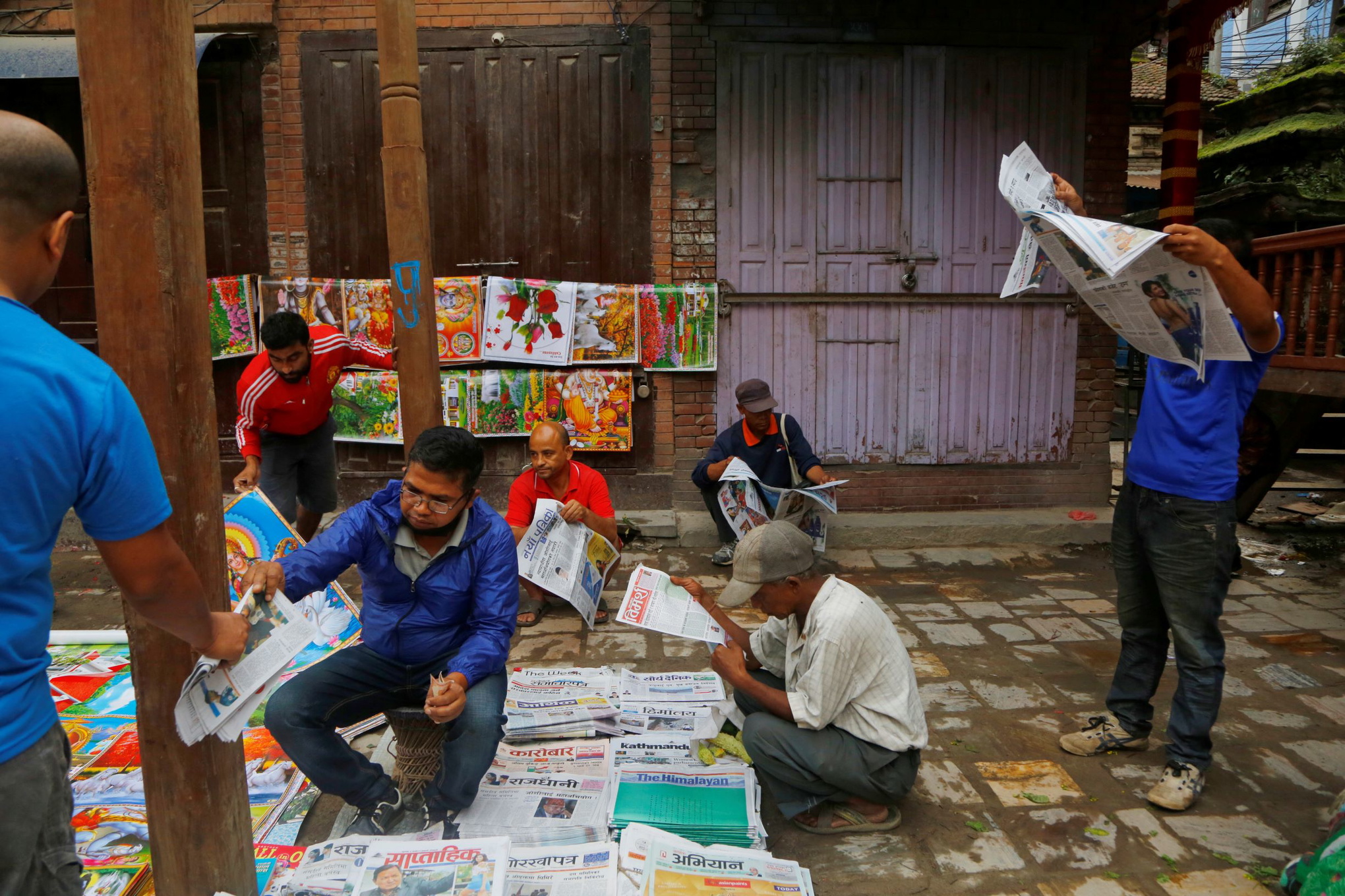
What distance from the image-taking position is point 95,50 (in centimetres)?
203

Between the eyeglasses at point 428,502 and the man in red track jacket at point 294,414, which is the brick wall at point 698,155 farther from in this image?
the eyeglasses at point 428,502

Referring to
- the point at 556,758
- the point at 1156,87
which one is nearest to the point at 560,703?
the point at 556,758

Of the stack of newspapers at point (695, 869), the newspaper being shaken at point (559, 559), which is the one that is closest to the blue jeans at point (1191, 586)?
the stack of newspapers at point (695, 869)

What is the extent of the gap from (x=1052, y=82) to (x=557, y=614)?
5480mm

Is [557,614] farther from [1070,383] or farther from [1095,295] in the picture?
[1070,383]

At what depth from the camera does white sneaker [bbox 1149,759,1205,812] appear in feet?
9.97

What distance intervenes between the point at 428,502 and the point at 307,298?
182 inches

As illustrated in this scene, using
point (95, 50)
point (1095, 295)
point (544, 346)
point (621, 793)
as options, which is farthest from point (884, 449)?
point (95, 50)

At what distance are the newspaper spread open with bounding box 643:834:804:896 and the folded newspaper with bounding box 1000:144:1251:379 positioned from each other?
2011 mm

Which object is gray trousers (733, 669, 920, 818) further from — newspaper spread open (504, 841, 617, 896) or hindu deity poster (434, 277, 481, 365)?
hindu deity poster (434, 277, 481, 365)

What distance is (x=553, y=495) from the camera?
5.00m

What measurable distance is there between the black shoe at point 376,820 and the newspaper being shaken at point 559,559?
180 centimetres

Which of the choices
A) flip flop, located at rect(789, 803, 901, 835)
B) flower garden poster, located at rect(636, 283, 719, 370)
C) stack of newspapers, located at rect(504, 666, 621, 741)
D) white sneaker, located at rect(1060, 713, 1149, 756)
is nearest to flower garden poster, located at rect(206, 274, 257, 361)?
flower garden poster, located at rect(636, 283, 719, 370)

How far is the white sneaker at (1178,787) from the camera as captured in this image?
9.97 ft
